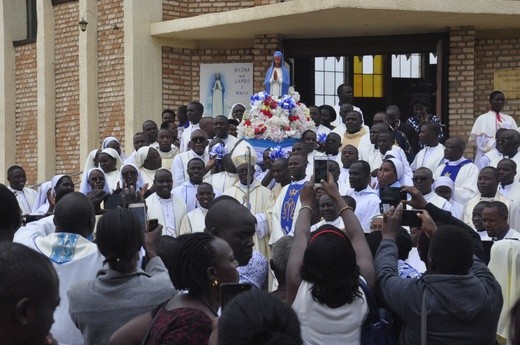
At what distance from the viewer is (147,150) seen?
50.9 ft

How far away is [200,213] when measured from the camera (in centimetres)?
1279

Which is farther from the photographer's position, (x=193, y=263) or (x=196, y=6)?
(x=196, y=6)

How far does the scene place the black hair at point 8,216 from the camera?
5.62 meters

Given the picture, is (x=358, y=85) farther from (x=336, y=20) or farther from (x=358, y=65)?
(x=336, y=20)

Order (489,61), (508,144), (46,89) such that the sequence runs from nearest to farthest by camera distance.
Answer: (508,144) < (489,61) < (46,89)

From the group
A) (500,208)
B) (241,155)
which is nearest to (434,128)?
(241,155)

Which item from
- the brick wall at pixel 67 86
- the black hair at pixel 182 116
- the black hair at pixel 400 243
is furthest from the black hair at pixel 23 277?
the brick wall at pixel 67 86

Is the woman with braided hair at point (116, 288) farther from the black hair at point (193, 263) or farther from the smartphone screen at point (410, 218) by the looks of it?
the smartphone screen at point (410, 218)

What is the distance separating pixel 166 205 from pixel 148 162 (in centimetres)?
208

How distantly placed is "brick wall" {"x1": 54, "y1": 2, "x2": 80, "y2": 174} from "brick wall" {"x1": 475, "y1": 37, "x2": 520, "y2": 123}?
8.21m

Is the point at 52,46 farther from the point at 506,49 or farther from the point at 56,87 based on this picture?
the point at 506,49

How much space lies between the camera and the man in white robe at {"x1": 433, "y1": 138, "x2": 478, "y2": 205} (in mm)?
14070

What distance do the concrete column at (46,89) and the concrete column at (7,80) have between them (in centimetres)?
115

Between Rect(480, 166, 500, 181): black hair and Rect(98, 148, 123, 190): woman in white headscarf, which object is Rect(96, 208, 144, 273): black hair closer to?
Rect(480, 166, 500, 181): black hair
